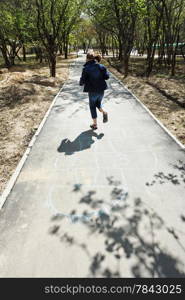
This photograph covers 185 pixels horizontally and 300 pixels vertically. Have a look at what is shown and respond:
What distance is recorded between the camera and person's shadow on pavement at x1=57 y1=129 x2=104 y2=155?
5.63 m

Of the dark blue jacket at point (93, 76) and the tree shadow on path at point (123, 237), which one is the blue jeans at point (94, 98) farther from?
the tree shadow on path at point (123, 237)

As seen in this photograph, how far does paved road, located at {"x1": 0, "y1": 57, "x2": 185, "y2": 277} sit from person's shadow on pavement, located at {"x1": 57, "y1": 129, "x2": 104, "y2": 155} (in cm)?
3

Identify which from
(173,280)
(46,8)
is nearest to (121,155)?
(173,280)

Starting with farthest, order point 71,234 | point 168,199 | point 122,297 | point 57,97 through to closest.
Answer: point 57,97 < point 168,199 < point 71,234 < point 122,297

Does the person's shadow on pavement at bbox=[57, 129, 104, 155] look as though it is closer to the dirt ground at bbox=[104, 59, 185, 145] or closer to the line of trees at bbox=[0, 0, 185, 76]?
the dirt ground at bbox=[104, 59, 185, 145]

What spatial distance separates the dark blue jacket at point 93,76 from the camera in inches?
228

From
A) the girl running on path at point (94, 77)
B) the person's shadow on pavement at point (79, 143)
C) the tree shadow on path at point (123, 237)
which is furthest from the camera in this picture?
the girl running on path at point (94, 77)

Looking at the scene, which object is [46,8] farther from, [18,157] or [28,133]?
[18,157]

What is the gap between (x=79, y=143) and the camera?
597 cm

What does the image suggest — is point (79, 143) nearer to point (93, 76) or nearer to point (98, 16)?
point (93, 76)

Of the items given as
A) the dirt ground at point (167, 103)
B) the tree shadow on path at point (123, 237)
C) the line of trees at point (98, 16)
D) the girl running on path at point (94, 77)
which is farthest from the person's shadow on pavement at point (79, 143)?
the line of trees at point (98, 16)

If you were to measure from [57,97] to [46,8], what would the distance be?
1185 centimetres

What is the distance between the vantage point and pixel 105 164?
495 cm

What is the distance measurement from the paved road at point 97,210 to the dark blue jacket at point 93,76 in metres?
1.48
